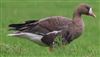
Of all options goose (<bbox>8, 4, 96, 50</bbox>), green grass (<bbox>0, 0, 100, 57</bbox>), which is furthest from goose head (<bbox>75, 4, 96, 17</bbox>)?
green grass (<bbox>0, 0, 100, 57</bbox>)

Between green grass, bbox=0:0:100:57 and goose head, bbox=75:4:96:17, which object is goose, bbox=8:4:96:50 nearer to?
green grass, bbox=0:0:100:57

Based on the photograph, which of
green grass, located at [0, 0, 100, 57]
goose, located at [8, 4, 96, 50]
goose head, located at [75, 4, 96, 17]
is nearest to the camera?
green grass, located at [0, 0, 100, 57]

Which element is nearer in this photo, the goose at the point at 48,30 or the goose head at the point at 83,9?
the goose at the point at 48,30

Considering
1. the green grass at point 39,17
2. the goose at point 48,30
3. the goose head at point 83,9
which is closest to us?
the green grass at point 39,17

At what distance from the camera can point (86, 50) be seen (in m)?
12.4

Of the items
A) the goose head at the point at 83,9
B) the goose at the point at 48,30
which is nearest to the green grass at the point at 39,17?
the goose at the point at 48,30

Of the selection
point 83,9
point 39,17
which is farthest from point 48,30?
point 39,17

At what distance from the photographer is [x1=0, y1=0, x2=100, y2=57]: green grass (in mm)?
11609

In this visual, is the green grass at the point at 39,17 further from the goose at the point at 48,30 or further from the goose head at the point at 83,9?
the goose head at the point at 83,9

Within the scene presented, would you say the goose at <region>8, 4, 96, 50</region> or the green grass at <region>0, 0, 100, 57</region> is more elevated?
the goose at <region>8, 4, 96, 50</region>

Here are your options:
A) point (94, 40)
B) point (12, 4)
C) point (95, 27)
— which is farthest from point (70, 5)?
point (94, 40)

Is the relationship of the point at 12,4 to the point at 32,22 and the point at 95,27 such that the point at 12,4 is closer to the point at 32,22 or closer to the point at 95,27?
the point at 95,27

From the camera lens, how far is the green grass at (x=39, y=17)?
38.1ft

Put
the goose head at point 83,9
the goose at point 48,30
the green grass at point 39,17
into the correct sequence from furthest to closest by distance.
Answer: the goose head at point 83,9, the goose at point 48,30, the green grass at point 39,17
